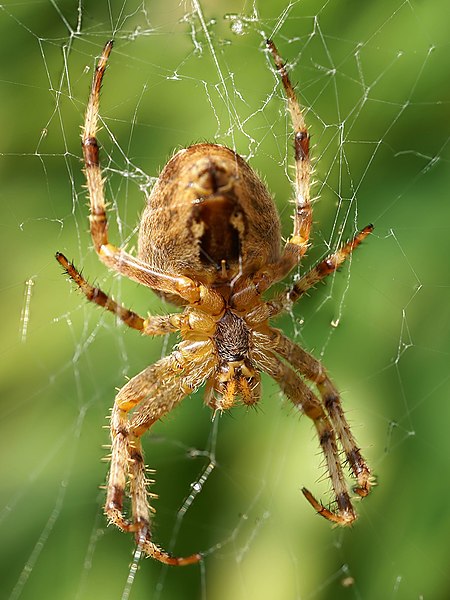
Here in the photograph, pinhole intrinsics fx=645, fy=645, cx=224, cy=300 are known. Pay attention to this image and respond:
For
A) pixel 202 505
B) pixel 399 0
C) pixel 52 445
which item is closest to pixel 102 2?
pixel 399 0

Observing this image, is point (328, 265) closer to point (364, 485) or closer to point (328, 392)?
point (328, 392)

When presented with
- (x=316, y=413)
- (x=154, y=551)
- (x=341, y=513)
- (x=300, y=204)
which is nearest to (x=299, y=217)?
(x=300, y=204)

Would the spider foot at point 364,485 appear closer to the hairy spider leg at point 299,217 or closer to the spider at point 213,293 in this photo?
the spider at point 213,293

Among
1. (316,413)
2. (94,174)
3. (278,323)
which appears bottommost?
(316,413)

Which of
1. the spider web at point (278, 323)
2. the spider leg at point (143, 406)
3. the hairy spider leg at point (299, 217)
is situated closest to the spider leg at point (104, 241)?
the hairy spider leg at point (299, 217)

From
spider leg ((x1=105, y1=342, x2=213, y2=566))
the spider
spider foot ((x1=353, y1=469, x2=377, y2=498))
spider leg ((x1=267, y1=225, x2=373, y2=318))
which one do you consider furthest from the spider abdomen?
spider foot ((x1=353, y1=469, x2=377, y2=498))

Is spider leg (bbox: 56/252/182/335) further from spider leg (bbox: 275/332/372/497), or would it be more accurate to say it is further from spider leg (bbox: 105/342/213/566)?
spider leg (bbox: 275/332/372/497)

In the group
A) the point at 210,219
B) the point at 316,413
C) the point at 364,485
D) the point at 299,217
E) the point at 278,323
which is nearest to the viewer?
the point at 210,219
